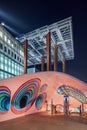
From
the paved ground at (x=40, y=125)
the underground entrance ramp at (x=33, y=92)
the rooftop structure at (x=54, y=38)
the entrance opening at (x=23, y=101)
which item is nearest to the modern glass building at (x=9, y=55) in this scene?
the rooftop structure at (x=54, y=38)

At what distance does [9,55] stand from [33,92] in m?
20.5

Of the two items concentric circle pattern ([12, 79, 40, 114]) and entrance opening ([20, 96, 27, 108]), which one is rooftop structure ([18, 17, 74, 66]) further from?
entrance opening ([20, 96, 27, 108])

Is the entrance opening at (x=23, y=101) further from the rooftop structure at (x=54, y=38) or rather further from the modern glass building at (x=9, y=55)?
the rooftop structure at (x=54, y=38)

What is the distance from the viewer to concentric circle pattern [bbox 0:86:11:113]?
1430cm

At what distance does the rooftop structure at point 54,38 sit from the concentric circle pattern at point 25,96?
1665cm

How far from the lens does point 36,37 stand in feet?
121

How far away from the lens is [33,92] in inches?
739

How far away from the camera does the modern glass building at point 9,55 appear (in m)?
34.2

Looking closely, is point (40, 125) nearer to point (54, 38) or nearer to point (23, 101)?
point (23, 101)

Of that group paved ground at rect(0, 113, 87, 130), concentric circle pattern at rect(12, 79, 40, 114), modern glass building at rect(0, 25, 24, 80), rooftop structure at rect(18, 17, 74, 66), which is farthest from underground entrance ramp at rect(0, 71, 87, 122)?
rooftop structure at rect(18, 17, 74, 66)

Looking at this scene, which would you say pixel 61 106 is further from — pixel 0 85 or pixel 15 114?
pixel 0 85

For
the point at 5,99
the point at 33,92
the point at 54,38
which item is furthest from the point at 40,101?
the point at 54,38

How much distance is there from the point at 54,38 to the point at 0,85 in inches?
951

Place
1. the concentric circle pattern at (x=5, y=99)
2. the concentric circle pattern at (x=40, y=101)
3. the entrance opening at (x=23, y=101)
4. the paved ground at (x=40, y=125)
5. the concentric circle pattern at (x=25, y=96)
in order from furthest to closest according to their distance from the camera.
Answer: the concentric circle pattern at (x=40, y=101), the entrance opening at (x=23, y=101), the concentric circle pattern at (x=25, y=96), the concentric circle pattern at (x=5, y=99), the paved ground at (x=40, y=125)
